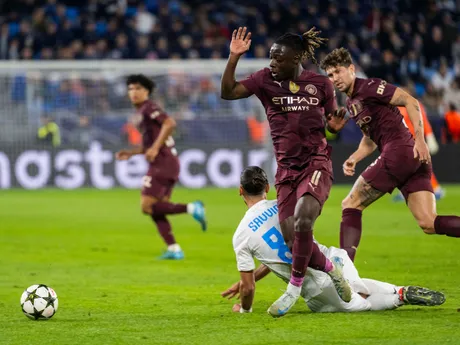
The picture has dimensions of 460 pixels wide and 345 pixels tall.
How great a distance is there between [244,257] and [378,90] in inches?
83.4

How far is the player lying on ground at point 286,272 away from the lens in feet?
23.6

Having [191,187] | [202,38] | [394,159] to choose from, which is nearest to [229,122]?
[191,187]

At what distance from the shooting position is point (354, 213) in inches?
338

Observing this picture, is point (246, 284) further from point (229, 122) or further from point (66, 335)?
point (229, 122)

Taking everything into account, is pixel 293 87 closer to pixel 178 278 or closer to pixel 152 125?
pixel 178 278

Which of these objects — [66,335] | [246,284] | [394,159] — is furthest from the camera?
[394,159]

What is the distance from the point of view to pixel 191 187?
2391 centimetres

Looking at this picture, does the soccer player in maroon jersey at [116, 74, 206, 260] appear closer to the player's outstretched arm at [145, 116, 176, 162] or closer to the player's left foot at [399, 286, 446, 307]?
the player's outstretched arm at [145, 116, 176, 162]

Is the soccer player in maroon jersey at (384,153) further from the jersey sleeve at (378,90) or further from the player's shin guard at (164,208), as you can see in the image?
the player's shin guard at (164,208)

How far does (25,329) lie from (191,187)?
17014 mm

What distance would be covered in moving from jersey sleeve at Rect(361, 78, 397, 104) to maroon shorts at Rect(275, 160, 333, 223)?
1.05 meters

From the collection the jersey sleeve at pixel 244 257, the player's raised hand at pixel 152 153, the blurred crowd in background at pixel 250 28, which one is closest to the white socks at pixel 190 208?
the player's raised hand at pixel 152 153

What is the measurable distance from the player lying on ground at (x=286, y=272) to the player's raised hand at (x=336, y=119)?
0.73 m

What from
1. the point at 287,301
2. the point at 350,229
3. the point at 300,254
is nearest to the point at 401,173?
the point at 350,229
